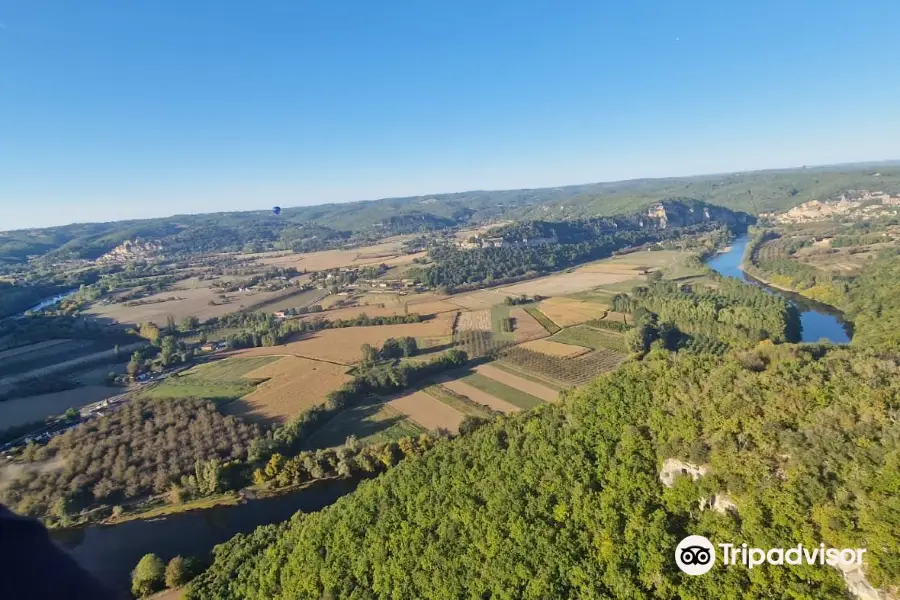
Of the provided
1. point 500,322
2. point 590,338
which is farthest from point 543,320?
point 590,338

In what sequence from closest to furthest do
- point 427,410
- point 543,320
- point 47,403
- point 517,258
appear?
point 427,410, point 47,403, point 543,320, point 517,258

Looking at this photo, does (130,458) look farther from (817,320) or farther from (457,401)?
(817,320)

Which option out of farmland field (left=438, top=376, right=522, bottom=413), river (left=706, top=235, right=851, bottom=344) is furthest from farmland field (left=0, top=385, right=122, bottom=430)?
river (left=706, top=235, right=851, bottom=344)

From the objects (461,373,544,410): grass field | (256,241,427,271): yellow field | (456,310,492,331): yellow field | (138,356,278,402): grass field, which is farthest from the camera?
(256,241,427,271): yellow field

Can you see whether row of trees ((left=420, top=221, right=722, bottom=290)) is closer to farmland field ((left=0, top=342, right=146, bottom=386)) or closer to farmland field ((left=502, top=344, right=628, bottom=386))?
farmland field ((left=502, top=344, right=628, bottom=386))

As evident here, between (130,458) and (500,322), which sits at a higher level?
(500,322)

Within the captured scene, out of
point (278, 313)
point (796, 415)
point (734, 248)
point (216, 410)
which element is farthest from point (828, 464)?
point (734, 248)

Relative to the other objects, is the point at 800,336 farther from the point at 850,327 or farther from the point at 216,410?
the point at 216,410
